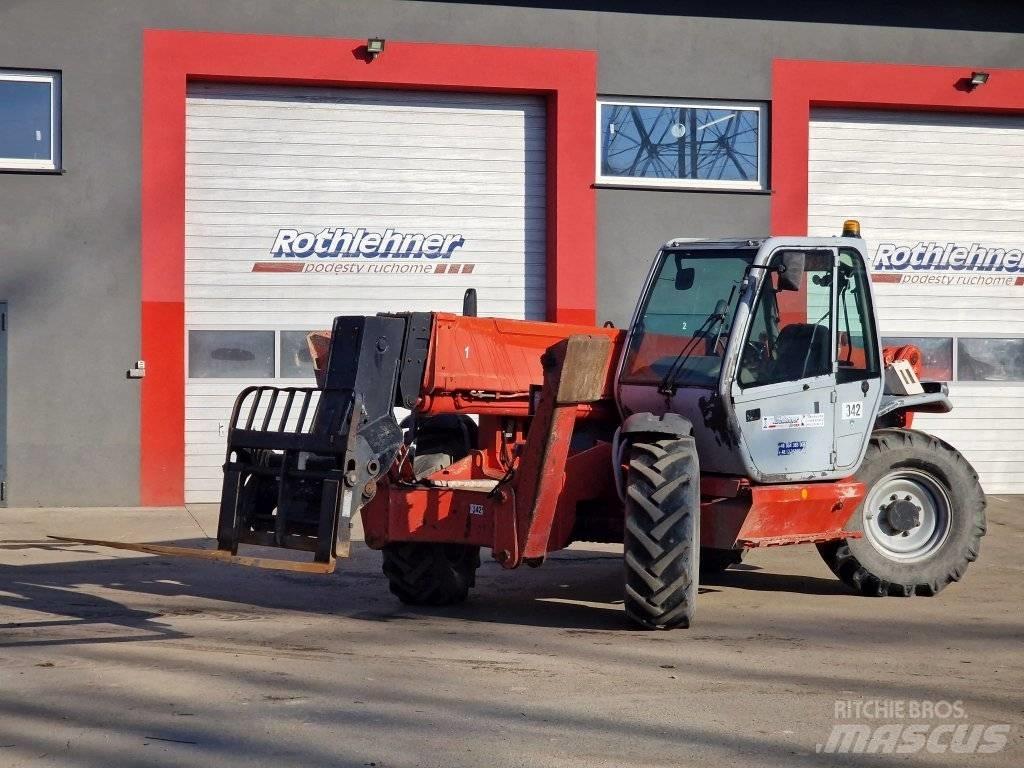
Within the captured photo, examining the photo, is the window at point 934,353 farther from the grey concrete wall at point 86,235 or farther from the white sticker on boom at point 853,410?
the white sticker on boom at point 853,410

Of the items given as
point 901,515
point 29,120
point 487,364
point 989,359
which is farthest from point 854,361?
point 29,120

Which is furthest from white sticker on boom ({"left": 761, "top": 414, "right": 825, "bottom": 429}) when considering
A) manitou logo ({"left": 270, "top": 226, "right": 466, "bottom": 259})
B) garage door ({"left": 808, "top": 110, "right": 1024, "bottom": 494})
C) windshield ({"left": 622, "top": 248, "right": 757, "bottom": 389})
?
garage door ({"left": 808, "top": 110, "right": 1024, "bottom": 494})

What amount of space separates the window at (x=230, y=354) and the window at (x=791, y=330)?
7834 mm

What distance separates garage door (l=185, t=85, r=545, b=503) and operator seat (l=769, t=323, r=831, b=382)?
7.07 metres

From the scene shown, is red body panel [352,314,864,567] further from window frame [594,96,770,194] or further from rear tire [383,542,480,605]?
window frame [594,96,770,194]

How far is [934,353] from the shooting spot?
1667 cm

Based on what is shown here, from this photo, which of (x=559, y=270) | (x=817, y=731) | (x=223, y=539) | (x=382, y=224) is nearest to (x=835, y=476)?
(x=817, y=731)

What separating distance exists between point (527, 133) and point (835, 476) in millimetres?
7845

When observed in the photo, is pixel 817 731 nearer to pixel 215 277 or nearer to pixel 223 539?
pixel 223 539

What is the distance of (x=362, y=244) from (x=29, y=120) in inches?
151

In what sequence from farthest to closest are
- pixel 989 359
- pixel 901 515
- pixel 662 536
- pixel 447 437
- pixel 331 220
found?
pixel 989 359 < pixel 331 220 < pixel 901 515 < pixel 447 437 < pixel 662 536

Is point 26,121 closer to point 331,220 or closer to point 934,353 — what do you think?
Answer: point 331,220

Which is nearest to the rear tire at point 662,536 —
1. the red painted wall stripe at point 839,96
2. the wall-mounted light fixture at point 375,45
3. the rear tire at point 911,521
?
the rear tire at point 911,521

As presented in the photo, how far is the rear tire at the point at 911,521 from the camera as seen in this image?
385 inches
